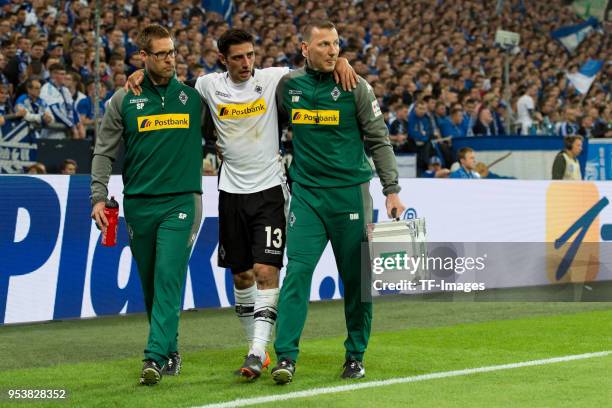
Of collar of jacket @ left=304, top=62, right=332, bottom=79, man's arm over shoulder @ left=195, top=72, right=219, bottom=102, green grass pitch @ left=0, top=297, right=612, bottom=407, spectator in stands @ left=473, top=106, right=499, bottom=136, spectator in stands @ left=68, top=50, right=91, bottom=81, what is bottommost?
green grass pitch @ left=0, top=297, right=612, bottom=407

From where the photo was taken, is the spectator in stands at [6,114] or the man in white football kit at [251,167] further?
the spectator in stands at [6,114]

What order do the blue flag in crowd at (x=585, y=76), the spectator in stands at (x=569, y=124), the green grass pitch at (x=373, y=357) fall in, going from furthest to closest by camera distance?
the blue flag in crowd at (x=585, y=76) → the spectator in stands at (x=569, y=124) → the green grass pitch at (x=373, y=357)

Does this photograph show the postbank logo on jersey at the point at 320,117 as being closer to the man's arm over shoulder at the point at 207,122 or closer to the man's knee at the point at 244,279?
the man's arm over shoulder at the point at 207,122

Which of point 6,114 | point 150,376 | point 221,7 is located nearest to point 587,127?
point 221,7

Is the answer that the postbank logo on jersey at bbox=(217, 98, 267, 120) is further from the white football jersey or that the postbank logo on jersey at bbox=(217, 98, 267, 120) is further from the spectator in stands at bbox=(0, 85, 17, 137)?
the spectator in stands at bbox=(0, 85, 17, 137)

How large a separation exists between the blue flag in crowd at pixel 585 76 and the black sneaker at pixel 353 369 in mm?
21404

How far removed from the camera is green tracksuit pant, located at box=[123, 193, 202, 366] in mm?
6977

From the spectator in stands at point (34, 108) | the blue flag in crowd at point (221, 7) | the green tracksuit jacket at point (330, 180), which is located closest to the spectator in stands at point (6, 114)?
the spectator in stands at point (34, 108)

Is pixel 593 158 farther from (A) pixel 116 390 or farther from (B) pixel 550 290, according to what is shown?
(A) pixel 116 390

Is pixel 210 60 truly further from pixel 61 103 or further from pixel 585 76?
pixel 585 76

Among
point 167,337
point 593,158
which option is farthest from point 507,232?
point 167,337

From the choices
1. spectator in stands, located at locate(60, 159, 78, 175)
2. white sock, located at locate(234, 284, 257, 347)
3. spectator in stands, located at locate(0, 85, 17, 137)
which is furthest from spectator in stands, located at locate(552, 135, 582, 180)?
white sock, located at locate(234, 284, 257, 347)

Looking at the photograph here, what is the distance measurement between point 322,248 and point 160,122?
1.30 metres

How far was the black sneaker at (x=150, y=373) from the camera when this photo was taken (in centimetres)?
672
